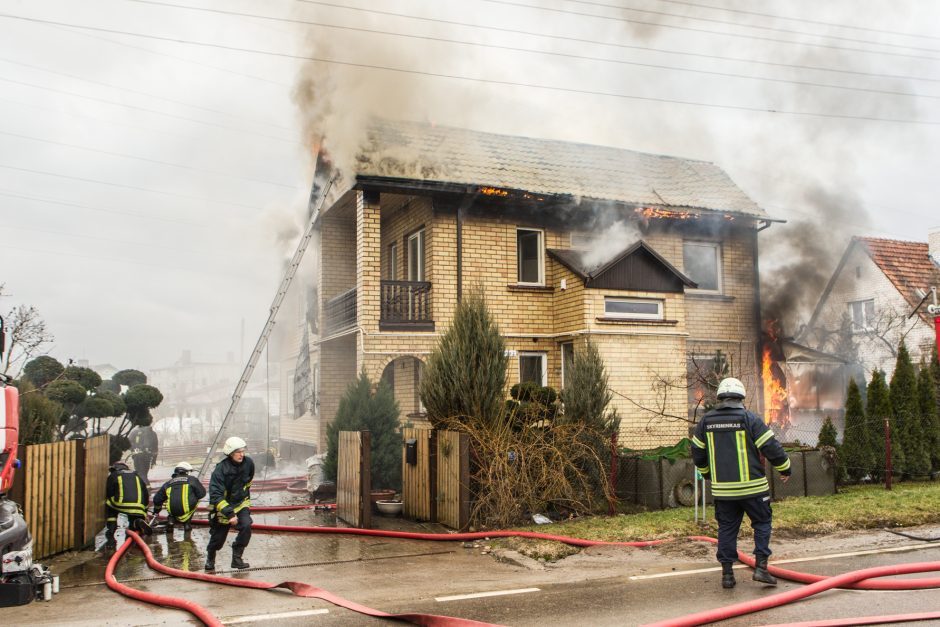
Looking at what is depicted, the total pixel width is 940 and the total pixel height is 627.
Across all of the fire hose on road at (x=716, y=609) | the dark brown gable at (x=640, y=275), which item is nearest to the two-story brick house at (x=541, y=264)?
the dark brown gable at (x=640, y=275)

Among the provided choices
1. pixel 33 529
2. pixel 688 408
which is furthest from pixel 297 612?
pixel 688 408

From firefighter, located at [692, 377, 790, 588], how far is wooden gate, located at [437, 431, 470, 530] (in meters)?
4.01

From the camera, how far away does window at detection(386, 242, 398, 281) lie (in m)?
18.4

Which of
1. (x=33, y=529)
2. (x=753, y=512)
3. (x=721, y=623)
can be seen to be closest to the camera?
A: (x=721, y=623)

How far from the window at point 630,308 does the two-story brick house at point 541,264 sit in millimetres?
28

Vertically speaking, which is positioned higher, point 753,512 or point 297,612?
point 753,512

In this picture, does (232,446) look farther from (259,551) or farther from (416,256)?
(416,256)

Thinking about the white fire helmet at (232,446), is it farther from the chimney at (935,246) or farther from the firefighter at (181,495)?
the chimney at (935,246)

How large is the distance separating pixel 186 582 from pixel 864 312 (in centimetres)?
2430

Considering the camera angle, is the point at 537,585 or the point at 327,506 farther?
the point at 327,506

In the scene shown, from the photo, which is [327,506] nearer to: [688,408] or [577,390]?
[577,390]

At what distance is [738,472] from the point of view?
6.99 metres

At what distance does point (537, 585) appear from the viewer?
7.43 meters

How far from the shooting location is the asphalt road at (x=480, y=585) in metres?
6.18
